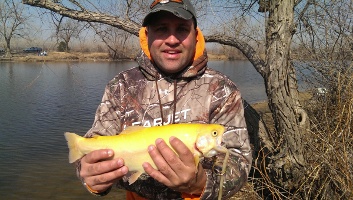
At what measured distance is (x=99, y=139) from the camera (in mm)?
2504

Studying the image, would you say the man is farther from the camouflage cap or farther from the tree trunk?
the tree trunk

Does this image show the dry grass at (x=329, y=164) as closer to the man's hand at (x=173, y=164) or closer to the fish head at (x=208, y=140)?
the fish head at (x=208, y=140)

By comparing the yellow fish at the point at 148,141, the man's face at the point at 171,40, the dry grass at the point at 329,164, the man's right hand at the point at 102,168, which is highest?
the man's face at the point at 171,40

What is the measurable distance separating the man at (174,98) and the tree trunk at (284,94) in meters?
2.64

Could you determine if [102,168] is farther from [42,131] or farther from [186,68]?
[42,131]

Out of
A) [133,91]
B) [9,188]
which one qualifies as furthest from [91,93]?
[133,91]

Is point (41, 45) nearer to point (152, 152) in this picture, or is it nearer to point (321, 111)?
point (152, 152)

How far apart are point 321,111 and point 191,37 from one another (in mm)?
5065

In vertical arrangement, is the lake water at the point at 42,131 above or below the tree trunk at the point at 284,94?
below

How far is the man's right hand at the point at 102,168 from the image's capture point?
238 centimetres

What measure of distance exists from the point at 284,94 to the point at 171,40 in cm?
328

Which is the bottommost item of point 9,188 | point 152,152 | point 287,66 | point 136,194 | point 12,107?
point 9,188

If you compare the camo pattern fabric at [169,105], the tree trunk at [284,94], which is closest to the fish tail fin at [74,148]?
the camo pattern fabric at [169,105]

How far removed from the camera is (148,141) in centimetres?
239
